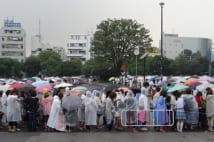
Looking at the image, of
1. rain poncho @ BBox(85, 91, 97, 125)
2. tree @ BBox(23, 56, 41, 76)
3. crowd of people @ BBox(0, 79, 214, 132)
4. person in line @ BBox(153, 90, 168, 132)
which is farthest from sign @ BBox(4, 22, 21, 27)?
person in line @ BBox(153, 90, 168, 132)

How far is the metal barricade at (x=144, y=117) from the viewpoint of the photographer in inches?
621

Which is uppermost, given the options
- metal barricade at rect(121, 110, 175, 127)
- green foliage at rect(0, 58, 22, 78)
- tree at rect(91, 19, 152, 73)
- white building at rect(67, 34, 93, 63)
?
white building at rect(67, 34, 93, 63)

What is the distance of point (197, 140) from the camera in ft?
44.2

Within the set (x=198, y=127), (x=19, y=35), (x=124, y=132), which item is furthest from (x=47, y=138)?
(x=19, y=35)

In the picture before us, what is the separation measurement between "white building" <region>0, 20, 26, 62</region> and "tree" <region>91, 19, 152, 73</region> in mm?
77767

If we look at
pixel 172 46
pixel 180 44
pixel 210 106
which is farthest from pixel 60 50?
pixel 210 106

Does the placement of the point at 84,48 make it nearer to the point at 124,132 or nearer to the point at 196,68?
the point at 196,68

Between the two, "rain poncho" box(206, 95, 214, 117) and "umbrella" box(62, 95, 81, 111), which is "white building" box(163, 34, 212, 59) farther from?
"umbrella" box(62, 95, 81, 111)

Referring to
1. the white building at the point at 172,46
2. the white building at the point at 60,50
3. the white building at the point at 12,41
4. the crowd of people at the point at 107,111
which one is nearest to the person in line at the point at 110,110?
the crowd of people at the point at 107,111

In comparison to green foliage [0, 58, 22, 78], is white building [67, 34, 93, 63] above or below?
above

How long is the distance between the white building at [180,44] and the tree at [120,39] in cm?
10351

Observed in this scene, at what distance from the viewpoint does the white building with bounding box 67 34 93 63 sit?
167 m

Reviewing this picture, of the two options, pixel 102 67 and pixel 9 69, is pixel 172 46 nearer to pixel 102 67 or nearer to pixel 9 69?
pixel 9 69

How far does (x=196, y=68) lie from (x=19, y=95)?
84.8 metres
